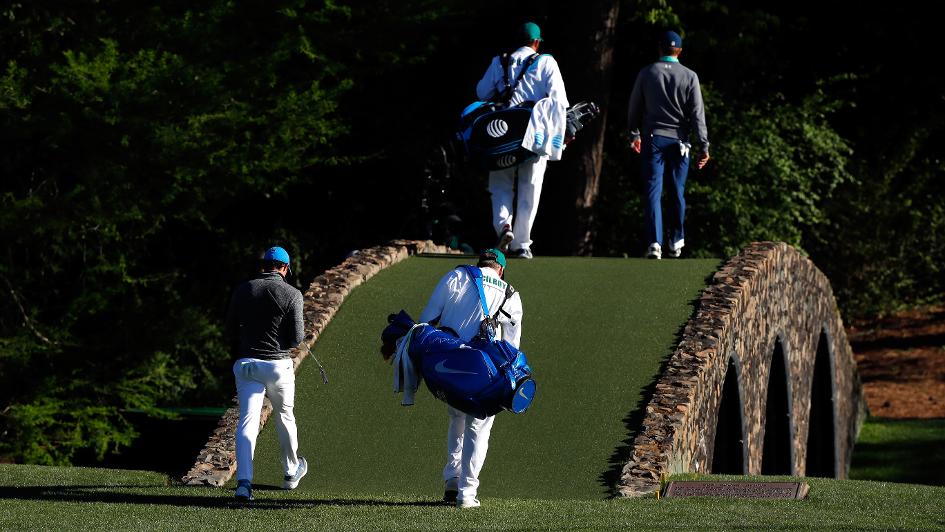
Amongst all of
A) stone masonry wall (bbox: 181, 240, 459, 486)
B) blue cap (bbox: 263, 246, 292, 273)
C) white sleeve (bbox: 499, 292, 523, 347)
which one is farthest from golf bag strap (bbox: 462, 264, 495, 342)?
stone masonry wall (bbox: 181, 240, 459, 486)

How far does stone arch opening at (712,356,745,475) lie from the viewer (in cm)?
1503

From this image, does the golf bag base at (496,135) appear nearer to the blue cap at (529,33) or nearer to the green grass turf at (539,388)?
the blue cap at (529,33)

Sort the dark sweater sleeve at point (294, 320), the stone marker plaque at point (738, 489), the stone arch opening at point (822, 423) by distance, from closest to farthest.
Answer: the dark sweater sleeve at point (294, 320) → the stone marker plaque at point (738, 489) → the stone arch opening at point (822, 423)

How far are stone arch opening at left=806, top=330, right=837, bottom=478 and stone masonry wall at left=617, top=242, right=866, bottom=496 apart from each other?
26.1 inches

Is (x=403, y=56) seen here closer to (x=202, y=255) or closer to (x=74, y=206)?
(x=202, y=255)

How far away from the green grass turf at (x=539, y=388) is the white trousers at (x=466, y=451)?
816 millimetres

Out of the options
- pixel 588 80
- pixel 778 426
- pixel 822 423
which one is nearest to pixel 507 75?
pixel 778 426

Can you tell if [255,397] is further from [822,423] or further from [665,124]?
[822,423]

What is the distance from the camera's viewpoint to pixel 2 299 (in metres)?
19.5

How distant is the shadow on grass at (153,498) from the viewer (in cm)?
1048

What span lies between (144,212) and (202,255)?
12.4ft

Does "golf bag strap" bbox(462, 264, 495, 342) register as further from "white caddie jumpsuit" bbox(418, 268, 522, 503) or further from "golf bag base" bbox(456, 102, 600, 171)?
"golf bag base" bbox(456, 102, 600, 171)

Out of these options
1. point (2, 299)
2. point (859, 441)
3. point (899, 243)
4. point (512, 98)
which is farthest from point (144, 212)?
point (899, 243)

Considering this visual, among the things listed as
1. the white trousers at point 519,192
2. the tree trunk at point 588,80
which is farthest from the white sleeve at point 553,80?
the tree trunk at point 588,80
